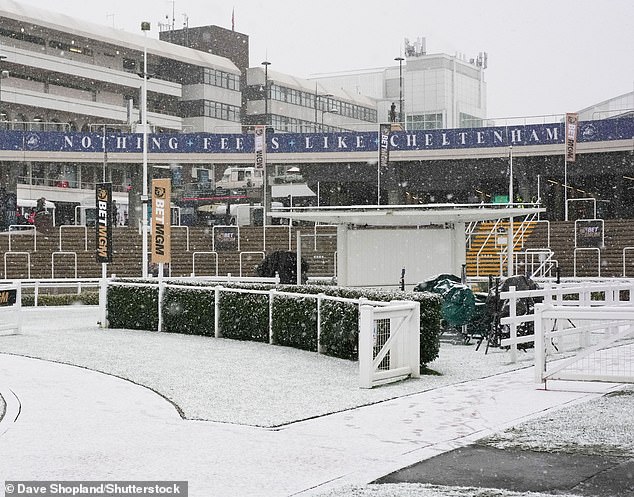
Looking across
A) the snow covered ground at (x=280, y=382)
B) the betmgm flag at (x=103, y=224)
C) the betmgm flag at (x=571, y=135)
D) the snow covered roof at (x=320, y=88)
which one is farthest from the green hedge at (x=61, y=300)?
the snow covered roof at (x=320, y=88)

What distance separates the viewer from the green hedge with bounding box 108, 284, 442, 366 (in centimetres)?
1479

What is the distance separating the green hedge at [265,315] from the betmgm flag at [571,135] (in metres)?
30.6

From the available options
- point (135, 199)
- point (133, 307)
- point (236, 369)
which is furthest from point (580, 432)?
point (135, 199)

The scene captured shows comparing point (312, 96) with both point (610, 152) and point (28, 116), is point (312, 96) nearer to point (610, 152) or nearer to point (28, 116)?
point (28, 116)

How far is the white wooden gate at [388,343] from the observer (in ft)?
41.7

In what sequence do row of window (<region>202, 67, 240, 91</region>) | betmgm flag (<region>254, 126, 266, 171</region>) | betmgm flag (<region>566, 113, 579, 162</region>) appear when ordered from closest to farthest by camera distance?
betmgm flag (<region>566, 113, 579, 162</region>), betmgm flag (<region>254, 126, 266, 171</region>), row of window (<region>202, 67, 240, 91</region>)

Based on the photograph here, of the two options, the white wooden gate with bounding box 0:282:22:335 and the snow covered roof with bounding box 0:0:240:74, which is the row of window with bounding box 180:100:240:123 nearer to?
the snow covered roof with bounding box 0:0:240:74

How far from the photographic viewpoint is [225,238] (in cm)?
4228

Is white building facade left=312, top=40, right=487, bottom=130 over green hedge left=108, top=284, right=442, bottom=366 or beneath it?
over

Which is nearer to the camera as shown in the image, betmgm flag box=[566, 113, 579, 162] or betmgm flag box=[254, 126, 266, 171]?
betmgm flag box=[566, 113, 579, 162]

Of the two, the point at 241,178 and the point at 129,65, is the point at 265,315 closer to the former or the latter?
the point at 241,178

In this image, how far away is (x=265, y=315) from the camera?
18.6 metres

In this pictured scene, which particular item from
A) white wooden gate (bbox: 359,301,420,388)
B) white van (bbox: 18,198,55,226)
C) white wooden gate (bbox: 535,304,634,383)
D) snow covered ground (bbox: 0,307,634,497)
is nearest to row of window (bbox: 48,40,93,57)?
white van (bbox: 18,198,55,226)

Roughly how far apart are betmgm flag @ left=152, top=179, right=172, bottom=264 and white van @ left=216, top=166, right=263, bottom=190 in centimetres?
4061
